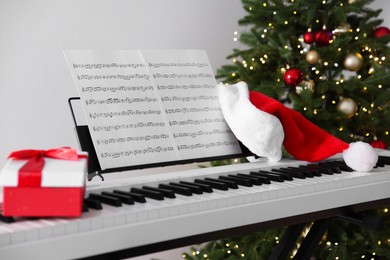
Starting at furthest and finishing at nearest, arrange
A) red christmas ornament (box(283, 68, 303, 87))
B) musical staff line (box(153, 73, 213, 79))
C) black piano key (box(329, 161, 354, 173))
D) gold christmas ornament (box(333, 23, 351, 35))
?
1. gold christmas ornament (box(333, 23, 351, 35))
2. red christmas ornament (box(283, 68, 303, 87))
3. black piano key (box(329, 161, 354, 173))
4. musical staff line (box(153, 73, 213, 79))

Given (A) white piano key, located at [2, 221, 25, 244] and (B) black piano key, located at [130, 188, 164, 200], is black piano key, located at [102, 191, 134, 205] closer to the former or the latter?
(B) black piano key, located at [130, 188, 164, 200]

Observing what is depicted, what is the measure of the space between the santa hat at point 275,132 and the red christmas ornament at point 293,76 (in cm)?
81

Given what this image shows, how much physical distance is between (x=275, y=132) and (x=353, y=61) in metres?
1.22

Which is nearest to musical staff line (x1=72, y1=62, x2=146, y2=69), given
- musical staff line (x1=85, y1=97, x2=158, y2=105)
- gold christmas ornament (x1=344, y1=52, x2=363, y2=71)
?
musical staff line (x1=85, y1=97, x2=158, y2=105)

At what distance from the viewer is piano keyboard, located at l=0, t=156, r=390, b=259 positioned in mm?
1321

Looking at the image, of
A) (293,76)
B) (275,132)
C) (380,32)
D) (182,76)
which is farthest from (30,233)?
(380,32)

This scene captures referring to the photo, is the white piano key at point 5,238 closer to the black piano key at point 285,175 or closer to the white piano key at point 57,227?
the white piano key at point 57,227

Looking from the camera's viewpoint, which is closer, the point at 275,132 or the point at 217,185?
the point at 217,185

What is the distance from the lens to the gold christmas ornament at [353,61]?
3227 millimetres

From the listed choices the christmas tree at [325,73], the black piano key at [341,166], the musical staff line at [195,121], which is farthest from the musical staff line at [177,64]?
the christmas tree at [325,73]

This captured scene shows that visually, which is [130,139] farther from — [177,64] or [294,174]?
[294,174]

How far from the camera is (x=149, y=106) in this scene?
2.02m

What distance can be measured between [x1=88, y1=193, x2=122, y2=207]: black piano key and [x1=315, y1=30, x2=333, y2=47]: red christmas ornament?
77.7 inches

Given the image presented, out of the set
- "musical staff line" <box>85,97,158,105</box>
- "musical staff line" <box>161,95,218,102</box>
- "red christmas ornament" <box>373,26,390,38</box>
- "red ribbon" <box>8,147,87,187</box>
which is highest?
"red christmas ornament" <box>373,26,390,38</box>
